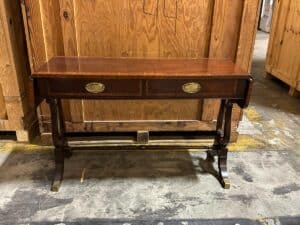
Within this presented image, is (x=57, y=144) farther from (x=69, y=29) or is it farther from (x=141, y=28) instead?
(x=141, y=28)

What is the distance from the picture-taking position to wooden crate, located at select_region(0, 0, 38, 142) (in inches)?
79.8

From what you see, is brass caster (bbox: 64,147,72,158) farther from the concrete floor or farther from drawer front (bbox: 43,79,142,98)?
drawer front (bbox: 43,79,142,98)

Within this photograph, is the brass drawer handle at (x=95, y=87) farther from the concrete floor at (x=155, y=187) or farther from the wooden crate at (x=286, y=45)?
the wooden crate at (x=286, y=45)

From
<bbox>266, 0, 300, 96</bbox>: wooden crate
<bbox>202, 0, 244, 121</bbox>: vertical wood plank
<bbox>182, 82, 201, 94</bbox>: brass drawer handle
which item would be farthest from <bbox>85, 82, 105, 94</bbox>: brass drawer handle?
<bbox>266, 0, 300, 96</bbox>: wooden crate

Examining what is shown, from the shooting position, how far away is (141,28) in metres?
2.02

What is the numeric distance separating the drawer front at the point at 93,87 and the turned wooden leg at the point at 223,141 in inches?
24.2

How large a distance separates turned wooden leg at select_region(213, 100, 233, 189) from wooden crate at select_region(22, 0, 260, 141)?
0.46m

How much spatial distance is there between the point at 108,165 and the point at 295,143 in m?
1.56

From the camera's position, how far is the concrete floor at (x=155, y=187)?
1626 mm

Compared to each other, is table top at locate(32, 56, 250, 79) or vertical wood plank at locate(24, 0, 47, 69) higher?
vertical wood plank at locate(24, 0, 47, 69)

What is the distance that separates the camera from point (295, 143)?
7.95 ft

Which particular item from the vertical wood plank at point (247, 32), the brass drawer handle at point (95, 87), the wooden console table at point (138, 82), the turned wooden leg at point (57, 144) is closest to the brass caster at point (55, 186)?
the turned wooden leg at point (57, 144)

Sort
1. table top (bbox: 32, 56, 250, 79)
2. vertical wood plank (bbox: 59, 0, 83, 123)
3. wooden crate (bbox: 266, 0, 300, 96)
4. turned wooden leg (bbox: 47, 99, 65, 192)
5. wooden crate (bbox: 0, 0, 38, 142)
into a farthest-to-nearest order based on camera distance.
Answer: wooden crate (bbox: 266, 0, 300, 96), wooden crate (bbox: 0, 0, 38, 142), vertical wood plank (bbox: 59, 0, 83, 123), turned wooden leg (bbox: 47, 99, 65, 192), table top (bbox: 32, 56, 250, 79)

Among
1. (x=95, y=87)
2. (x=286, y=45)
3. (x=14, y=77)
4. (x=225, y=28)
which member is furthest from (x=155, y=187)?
(x=286, y=45)
